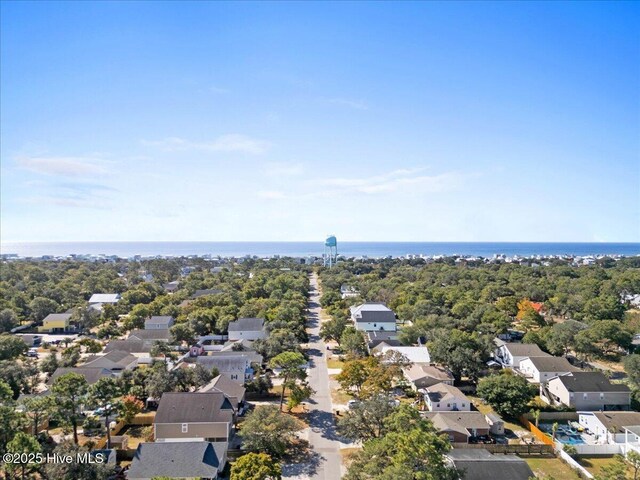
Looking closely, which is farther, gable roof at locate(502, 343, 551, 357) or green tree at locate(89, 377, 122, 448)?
gable roof at locate(502, 343, 551, 357)

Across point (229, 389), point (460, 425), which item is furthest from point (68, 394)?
point (460, 425)

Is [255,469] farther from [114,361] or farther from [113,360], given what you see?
[113,360]

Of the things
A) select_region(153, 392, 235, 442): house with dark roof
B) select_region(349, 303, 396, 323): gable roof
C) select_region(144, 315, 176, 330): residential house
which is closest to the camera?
select_region(153, 392, 235, 442): house with dark roof

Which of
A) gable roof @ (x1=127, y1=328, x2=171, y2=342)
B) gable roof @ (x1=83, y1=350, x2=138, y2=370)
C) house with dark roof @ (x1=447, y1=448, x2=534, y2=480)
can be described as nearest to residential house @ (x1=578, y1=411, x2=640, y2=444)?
house with dark roof @ (x1=447, y1=448, x2=534, y2=480)

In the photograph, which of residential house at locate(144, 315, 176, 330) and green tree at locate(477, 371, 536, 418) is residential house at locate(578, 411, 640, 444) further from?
residential house at locate(144, 315, 176, 330)

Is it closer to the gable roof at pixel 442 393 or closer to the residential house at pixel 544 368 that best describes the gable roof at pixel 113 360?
the gable roof at pixel 442 393

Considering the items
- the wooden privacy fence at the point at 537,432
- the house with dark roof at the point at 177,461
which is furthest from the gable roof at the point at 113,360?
the wooden privacy fence at the point at 537,432
